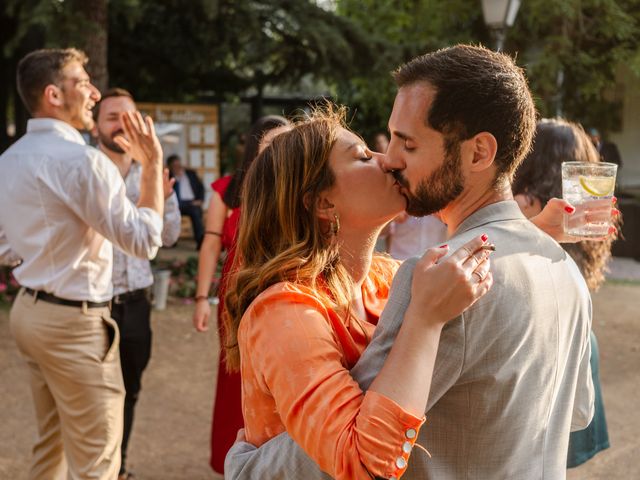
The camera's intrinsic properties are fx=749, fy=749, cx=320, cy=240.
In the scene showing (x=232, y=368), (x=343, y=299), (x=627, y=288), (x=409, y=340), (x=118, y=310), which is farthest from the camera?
(x=627, y=288)

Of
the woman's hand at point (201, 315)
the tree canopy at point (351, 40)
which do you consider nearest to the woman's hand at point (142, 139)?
the woman's hand at point (201, 315)

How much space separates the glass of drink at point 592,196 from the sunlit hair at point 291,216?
79 cm

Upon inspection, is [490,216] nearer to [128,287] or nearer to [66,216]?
[66,216]

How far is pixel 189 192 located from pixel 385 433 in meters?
12.5

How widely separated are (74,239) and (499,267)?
245cm

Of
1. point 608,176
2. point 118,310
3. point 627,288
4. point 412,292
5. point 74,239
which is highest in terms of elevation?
point 608,176

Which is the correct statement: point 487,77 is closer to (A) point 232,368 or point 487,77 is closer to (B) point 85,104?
(A) point 232,368

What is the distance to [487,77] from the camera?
65.3 inches

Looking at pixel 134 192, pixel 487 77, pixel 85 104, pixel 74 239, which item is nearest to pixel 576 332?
pixel 487 77

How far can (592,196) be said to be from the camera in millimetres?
2281

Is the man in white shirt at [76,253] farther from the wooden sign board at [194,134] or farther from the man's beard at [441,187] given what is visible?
the wooden sign board at [194,134]

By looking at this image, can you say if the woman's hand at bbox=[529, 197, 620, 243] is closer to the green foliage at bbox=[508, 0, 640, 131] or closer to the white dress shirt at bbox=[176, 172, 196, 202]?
the green foliage at bbox=[508, 0, 640, 131]

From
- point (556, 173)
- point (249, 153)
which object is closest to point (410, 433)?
point (556, 173)

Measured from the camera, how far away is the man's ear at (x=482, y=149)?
1.68 m
